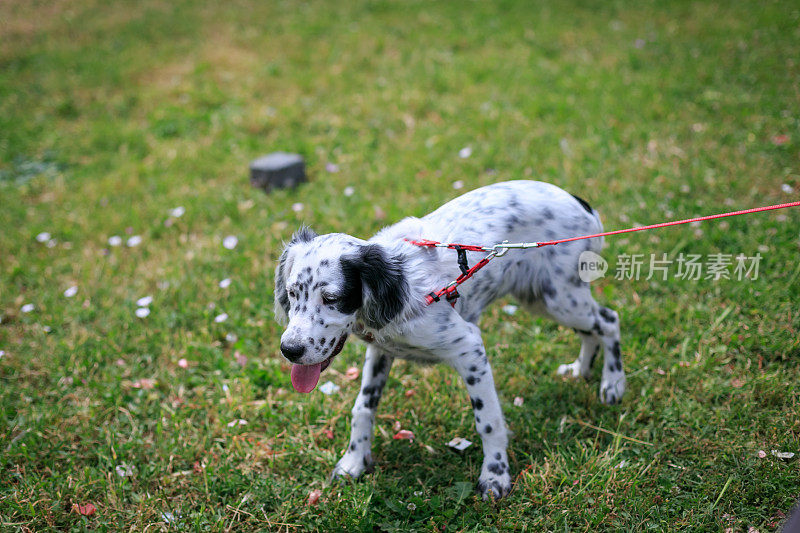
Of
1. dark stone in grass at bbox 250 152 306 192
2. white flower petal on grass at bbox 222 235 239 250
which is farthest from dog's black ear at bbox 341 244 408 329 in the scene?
dark stone in grass at bbox 250 152 306 192

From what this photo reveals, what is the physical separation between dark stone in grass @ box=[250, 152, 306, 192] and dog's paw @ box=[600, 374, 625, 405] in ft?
11.0

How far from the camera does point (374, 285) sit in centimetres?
250

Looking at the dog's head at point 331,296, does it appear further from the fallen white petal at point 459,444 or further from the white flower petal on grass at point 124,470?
the white flower petal on grass at point 124,470

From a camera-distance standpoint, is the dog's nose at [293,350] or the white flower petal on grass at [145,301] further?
the white flower petal on grass at [145,301]

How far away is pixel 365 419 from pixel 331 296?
852mm

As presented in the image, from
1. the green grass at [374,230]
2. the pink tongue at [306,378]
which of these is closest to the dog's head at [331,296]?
the pink tongue at [306,378]

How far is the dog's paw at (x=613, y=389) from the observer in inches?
131

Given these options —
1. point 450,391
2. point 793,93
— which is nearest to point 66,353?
point 450,391

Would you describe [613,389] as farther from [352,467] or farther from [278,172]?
[278,172]

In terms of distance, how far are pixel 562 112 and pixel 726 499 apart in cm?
436

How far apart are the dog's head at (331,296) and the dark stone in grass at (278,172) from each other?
10.2ft

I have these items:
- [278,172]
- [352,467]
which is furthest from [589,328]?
[278,172]

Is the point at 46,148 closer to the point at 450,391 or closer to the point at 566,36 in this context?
the point at 450,391

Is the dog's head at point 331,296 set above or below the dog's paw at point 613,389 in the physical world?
above
